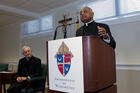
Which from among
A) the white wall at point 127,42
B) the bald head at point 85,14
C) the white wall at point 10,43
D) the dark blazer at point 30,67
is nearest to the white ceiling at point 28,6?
the white wall at point 10,43

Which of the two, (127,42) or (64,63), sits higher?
(127,42)

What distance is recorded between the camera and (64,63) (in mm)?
1032

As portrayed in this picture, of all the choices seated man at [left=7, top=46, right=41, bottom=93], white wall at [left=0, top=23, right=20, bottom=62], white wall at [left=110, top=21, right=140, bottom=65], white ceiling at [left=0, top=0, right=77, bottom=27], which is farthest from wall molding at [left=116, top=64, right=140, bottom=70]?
white wall at [left=0, top=23, right=20, bottom=62]

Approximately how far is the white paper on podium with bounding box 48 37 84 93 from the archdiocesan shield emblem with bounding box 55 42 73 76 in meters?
0.01

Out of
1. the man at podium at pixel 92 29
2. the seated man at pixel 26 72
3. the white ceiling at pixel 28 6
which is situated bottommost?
the seated man at pixel 26 72

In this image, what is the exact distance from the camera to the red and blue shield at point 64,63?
1.01 metres

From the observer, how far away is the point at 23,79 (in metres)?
2.66

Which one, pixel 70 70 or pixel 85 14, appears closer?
pixel 70 70

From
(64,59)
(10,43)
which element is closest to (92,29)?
(64,59)

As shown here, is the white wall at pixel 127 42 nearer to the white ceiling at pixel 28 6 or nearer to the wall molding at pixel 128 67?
the wall molding at pixel 128 67

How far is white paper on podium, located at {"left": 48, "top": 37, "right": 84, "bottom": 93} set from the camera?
94 cm

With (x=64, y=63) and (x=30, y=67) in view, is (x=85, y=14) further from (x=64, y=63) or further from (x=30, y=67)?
(x=30, y=67)

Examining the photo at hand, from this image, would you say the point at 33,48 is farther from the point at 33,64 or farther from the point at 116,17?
the point at 116,17

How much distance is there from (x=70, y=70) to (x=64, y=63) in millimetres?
71
